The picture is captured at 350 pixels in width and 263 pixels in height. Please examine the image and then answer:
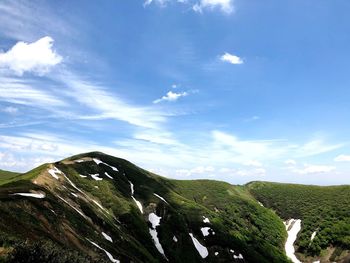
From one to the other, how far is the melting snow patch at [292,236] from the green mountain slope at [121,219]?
3.93 m

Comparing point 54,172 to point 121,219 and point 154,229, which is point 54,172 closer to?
point 121,219

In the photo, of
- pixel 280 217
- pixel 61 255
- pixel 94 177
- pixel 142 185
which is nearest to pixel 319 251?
pixel 280 217

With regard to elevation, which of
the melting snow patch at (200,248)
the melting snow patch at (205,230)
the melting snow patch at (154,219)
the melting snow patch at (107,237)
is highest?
the melting snow patch at (154,219)

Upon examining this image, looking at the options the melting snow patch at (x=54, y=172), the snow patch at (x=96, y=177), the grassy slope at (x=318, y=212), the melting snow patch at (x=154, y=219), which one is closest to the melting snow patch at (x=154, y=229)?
the melting snow patch at (x=154, y=219)

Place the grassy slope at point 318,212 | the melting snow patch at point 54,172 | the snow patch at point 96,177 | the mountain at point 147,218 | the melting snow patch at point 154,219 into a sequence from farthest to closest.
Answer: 1. the grassy slope at point 318,212
2. the snow patch at point 96,177
3. the melting snow patch at point 154,219
4. the melting snow patch at point 54,172
5. the mountain at point 147,218

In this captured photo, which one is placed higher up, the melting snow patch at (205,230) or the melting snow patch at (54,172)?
the melting snow patch at (54,172)

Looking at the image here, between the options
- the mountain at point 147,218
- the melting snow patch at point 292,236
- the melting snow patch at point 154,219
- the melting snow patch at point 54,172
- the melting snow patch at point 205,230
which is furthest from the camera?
the melting snow patch at point 292,236

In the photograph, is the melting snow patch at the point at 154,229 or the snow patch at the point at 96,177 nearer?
the melting snow patch at the point at 154,229

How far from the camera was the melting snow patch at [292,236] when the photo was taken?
142000mm

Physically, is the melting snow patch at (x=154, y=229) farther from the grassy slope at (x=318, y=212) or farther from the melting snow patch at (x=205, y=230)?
the grassy slope at (x=318, y=212)

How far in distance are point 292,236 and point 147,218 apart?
77.2m

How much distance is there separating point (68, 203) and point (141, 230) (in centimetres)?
2933

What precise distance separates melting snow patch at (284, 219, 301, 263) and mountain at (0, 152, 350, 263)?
0.70 metres

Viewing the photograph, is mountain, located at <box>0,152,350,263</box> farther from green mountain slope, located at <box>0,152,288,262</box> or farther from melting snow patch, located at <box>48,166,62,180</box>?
melting snow patch, located at <box>48,166,62,180</box>
